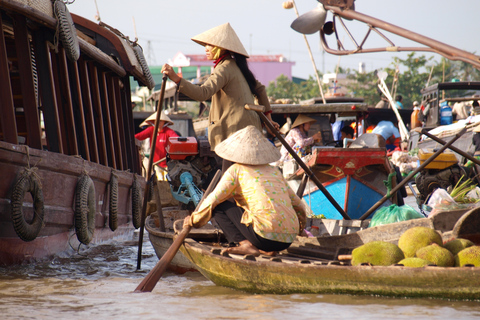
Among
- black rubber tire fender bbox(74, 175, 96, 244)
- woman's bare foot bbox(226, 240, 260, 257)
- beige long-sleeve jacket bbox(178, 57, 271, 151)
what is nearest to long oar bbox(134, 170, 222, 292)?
woman's bare foot bbox(226, 240, 260, 257)

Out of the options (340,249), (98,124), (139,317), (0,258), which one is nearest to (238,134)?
(340,249)

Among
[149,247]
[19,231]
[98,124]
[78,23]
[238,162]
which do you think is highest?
[78,23]

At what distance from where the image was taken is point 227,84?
5285 mm

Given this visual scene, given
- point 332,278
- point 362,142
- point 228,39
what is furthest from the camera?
point 362,142

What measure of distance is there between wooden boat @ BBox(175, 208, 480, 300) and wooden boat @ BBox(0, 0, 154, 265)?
144 centimetres

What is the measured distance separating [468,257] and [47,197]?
3.48 m

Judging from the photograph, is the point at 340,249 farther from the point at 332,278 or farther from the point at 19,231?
the point at 19,231

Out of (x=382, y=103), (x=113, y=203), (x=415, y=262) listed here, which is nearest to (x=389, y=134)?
(x=382, y=103)

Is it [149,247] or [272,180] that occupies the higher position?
[272,180]

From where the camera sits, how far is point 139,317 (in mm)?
3461

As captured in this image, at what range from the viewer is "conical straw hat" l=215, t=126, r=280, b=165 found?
174 inches

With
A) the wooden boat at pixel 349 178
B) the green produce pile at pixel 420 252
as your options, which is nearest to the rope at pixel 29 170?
the green produce pile at pixel 420 252

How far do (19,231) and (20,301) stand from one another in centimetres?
94

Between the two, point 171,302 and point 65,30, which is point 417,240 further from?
point 65,30
